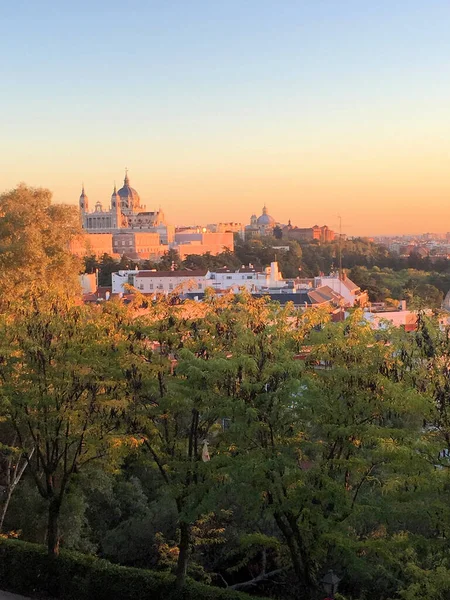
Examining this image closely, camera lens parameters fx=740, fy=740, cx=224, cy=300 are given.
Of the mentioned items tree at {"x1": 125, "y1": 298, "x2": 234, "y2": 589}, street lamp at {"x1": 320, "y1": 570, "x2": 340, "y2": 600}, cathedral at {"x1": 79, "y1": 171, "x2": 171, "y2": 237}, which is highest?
cathedral at {"x1": 79, "y1": 171, "x2": 171, "y2": 237}

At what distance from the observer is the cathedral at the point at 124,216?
15688 centimetres

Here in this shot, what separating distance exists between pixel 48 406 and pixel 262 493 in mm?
3948

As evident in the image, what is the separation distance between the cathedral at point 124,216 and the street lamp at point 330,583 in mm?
142939

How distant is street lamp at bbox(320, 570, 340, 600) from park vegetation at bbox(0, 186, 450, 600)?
17 cm

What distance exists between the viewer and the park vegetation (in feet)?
30.8

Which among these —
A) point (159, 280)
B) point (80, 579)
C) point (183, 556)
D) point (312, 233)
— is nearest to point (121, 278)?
point (159, 280)

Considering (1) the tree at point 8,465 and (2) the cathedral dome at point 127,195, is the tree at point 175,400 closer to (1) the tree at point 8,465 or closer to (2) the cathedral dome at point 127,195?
(1) the tree at point 8,465

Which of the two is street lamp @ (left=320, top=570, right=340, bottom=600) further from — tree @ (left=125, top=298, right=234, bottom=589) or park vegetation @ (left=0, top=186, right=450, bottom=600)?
tree @ (left=125, top=298, right=234, bottom=589)

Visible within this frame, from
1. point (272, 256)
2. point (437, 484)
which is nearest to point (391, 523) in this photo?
point (437, 484)

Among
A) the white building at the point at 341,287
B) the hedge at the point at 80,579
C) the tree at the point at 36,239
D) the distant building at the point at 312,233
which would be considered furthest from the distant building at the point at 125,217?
the hedge at the point at 80,579

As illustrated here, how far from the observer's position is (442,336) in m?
9.55

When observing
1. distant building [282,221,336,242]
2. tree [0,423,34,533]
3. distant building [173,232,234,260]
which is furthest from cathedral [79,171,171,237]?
tree [0,423,34,533]

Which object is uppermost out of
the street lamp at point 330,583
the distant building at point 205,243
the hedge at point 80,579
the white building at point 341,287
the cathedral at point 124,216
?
the cathedral at point 124,216

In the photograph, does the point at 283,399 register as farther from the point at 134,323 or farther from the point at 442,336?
the point at 134,323
